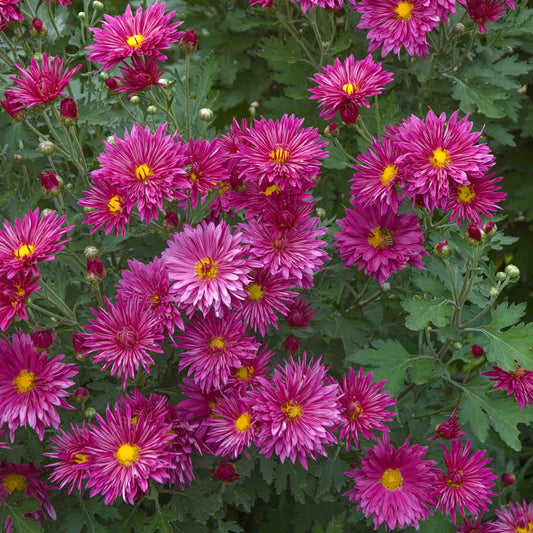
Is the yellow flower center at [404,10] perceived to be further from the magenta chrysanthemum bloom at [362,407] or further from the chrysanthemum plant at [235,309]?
the magenta chrysanthemum bloom at [362,407]

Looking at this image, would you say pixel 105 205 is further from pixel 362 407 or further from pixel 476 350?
pixel 476 350

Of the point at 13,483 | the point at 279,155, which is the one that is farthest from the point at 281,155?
the point at 13,483

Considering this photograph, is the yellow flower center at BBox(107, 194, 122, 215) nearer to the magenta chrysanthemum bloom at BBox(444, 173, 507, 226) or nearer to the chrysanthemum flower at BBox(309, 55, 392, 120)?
the chrysanthemum flower at BBox(309, 55, 392, 120)

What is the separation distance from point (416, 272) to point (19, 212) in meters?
0.75

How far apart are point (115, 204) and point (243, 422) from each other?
40 centimetres

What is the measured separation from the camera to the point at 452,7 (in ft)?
4.93

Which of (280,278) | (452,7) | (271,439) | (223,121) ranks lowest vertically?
(223,121)

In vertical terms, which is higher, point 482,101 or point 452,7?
point 452,7

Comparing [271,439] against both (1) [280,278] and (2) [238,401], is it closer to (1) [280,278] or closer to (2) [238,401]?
(2) [238,401]

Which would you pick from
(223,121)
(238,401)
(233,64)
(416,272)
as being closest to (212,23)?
(233,64)

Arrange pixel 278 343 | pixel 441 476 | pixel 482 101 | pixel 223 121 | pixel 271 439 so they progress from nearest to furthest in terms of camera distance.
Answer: pixel 271 439 < pixel 441 476 < pixel 278 343 < pixel 482 101 < pixel 223 121

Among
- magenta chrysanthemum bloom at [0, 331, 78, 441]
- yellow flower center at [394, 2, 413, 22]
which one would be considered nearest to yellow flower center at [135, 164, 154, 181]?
magenta chrysanthemum bloom at [0, 331, 78, 441]

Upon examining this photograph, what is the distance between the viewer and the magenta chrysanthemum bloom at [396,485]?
1.25 metres

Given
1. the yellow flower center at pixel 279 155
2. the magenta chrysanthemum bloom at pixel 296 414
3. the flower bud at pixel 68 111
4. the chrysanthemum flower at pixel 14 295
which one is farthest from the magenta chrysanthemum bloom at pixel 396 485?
the flower bud at pixel 68 111
